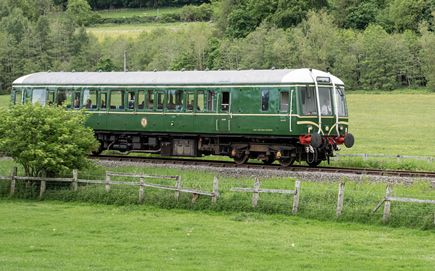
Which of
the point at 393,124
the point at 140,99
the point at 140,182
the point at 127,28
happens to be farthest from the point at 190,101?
the point at 127,28

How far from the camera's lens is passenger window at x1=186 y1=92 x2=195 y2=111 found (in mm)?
26562

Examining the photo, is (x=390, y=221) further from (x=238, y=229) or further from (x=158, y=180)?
(x=158, y=180)

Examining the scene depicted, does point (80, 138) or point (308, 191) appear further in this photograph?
point (80, 138)

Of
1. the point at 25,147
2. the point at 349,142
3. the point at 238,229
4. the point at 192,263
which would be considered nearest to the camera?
the point at 192,263

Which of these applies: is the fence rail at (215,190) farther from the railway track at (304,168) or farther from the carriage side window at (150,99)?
the carriage side window at (150,99)

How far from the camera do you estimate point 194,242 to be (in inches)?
567

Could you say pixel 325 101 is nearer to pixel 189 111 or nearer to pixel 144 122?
pixel 189 111

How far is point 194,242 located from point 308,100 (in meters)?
11.2

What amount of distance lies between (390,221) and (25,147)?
13.2 meters

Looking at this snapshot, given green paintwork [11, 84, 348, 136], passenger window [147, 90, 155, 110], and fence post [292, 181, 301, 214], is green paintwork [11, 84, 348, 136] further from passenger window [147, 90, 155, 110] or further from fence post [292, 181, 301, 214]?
fence post [292, 181, 301, 214]

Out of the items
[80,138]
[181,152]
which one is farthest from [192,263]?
[181,152]

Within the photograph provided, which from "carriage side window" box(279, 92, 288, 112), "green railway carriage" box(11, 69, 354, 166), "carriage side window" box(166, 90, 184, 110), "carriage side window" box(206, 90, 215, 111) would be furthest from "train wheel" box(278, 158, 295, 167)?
"carriage side window" box(166, 90, 184, 110)

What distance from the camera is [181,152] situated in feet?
91.1

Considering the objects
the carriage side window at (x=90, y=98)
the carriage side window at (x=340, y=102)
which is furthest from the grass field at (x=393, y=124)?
the carriage side window at (x=90, y=98)
